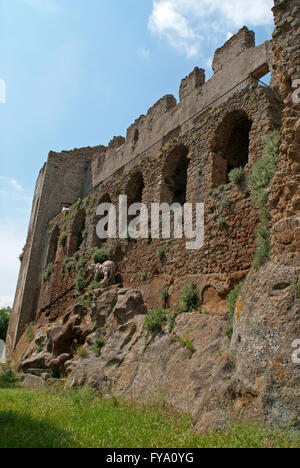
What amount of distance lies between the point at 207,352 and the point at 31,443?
3360 mm

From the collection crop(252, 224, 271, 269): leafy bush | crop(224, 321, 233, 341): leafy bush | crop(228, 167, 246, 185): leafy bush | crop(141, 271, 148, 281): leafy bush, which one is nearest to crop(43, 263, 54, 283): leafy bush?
crop(141, 271, 148, 281): leafy bush

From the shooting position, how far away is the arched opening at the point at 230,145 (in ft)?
36.0

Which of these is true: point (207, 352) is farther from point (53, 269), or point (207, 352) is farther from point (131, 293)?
point (53, 269)

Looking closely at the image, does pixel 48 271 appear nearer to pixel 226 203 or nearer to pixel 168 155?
pixel 168 155

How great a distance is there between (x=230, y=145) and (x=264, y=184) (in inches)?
163

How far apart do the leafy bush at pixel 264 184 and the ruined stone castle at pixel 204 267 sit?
19.7 inches

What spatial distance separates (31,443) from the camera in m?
4.87

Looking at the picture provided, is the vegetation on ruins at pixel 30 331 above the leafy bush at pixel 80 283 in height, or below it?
below

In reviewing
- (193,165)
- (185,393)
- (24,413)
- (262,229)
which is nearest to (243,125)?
(193,165)

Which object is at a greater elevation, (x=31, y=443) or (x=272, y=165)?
(x=272, y=165)

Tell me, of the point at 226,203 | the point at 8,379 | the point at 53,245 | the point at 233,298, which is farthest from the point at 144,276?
the point at 53,245

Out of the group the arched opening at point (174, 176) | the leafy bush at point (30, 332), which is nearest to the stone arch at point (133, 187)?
the arched opening at point (174, 176)

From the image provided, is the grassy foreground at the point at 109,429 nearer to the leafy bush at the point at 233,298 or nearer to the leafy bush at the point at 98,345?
the leafy bush at the point at 233,298

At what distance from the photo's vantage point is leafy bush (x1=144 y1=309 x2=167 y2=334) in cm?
916
